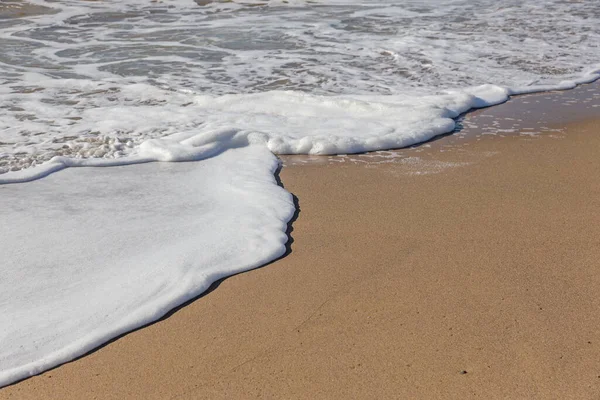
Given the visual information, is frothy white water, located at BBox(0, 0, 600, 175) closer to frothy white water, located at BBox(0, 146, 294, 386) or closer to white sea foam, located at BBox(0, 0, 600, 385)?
white sea foam, located at BBox(0, 0, 600, 385)

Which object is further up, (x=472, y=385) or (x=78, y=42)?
(x=472, y=385)

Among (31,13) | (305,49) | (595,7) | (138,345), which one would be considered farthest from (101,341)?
(595,7)

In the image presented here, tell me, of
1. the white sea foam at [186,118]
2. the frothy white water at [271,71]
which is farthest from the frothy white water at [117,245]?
the frothy white water at [271,71]

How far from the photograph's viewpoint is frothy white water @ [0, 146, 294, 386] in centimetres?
250

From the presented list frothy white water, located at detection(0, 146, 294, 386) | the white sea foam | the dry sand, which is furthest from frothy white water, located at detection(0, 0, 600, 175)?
the dry sand

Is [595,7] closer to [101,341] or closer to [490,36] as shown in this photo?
[490,36]

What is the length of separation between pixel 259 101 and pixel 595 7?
322 inches

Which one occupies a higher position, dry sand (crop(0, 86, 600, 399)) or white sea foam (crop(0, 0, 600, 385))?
dry sand (crop(0, 86, 600, 399))

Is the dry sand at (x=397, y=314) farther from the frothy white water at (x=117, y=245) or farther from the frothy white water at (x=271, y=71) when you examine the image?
the frothy white water at (x=271, y=71)

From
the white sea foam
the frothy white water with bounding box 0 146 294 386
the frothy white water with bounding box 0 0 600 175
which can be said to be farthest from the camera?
the frothy white water with bounding box 0 0 600 175

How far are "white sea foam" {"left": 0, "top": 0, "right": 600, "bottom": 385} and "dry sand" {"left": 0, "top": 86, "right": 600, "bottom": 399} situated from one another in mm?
176

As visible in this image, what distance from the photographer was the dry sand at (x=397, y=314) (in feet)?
7.16

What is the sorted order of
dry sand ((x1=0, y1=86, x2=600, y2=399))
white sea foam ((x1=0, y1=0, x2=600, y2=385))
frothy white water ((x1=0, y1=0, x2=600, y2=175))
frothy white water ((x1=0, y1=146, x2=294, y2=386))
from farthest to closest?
frothy white water ((x1=0, y1=0, x2=600, y2=175)), white sea foam ((x1=0, y1=0, x2=600, y2=385)), frothy white water ((x1=0, y1=146, x2=294, y2=386)), dry sand ((x1=0, y1=86, x2=600, y2=399))

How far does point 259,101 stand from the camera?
5770 mm
